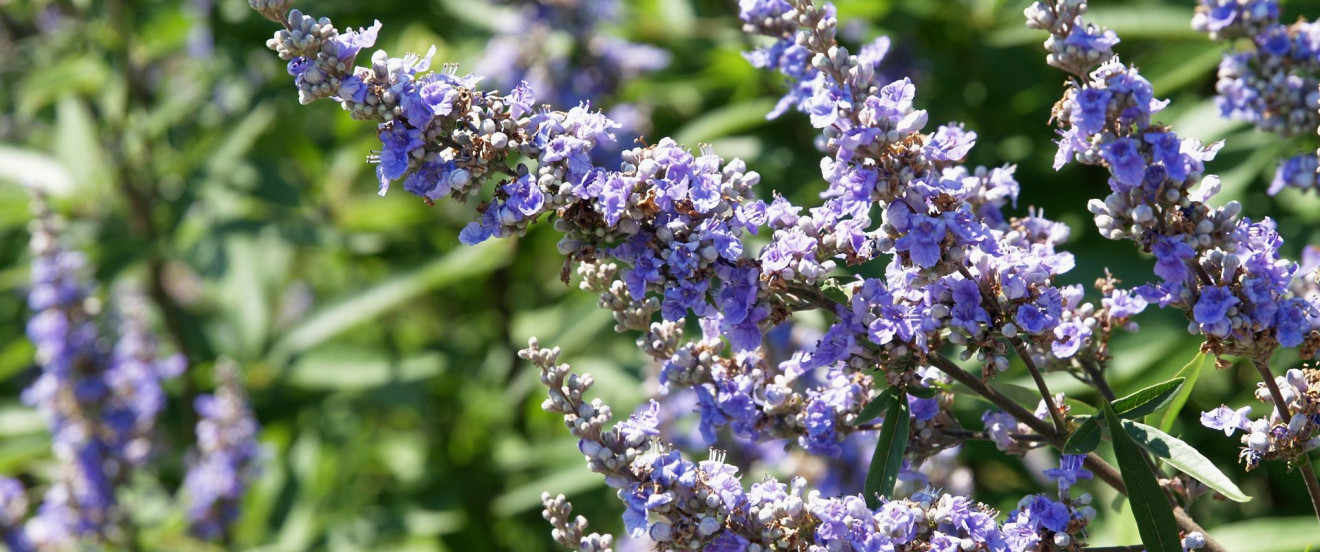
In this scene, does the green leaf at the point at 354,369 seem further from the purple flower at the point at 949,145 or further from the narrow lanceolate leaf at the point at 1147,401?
the narrow lanceolate leaf at the point at 1147,401

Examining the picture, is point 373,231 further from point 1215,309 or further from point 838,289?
point 1215,309

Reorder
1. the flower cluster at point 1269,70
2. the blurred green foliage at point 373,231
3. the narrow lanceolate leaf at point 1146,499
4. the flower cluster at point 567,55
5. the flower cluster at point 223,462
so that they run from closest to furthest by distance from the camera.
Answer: the narrow lanceolate leaf at point 1146,499 → the flower cluster at point 1269,70 → the blurred green foliage at point 373,231 → the flower cluster at point 223,462 → the flower cluster at point 567,55

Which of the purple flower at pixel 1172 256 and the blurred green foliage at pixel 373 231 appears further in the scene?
→ the blurred green foliage at pixel 373 231

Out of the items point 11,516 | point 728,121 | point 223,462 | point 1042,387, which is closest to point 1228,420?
point 1042,387

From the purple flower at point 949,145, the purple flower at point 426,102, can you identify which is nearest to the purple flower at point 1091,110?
the purple flower at point 949,145

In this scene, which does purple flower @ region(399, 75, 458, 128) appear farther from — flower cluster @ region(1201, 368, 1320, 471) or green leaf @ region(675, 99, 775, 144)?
green leaf @ region(675, 99, 775, 144)

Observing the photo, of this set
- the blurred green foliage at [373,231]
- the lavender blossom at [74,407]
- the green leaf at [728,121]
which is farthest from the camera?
the lavender blossom at [74,407]

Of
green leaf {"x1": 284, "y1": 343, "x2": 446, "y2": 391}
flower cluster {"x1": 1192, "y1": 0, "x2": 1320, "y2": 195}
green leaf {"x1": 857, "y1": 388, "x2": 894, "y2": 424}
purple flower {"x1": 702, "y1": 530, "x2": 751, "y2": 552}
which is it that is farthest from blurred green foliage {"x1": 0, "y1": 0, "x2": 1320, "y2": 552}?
purple flower {"x1": 702, "y1": 530, "x2": 751, "y2": 552}

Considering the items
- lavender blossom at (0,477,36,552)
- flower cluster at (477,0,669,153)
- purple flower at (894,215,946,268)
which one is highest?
flower cluster at (477,0,669,153)

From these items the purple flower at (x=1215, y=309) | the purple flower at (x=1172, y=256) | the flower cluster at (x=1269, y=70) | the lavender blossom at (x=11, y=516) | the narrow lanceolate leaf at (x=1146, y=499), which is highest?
the lavender blossom at (x=11, y=516)
